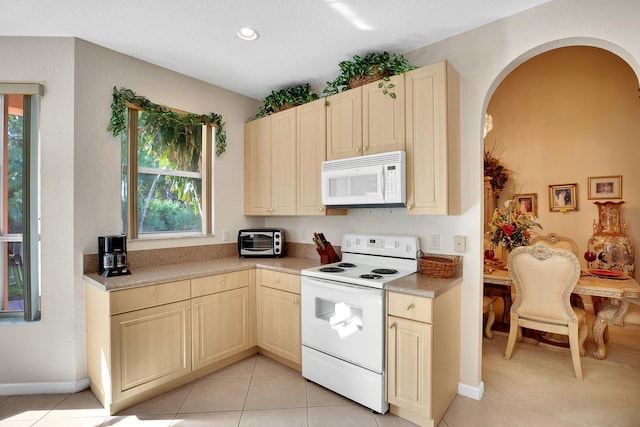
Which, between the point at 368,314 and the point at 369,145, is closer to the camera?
the point at 368,314

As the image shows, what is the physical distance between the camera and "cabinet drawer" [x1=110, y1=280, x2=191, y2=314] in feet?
7.02

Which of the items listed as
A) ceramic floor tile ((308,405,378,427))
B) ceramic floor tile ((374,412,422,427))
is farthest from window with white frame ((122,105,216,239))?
ceramic floor tile ((374,412,422,427))

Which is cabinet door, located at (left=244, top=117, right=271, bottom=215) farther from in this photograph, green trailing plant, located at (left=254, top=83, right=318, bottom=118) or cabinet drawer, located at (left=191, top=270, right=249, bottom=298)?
cabinet drawer, located at (left=191, top=270, right=249, bottom=298)

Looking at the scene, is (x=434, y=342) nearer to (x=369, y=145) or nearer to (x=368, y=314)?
(x=368, y=314)

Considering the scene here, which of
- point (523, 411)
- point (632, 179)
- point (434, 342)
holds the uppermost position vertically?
point (632, 179)

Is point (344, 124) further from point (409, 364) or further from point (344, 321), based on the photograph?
point (409, 364)

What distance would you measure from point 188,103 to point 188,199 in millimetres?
928

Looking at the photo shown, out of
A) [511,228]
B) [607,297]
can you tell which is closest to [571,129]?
[511,228]

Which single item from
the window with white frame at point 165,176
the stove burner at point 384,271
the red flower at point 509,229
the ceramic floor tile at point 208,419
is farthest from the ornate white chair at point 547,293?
the window with white frame at point 165,176

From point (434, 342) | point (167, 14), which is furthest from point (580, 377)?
point (167, 14)

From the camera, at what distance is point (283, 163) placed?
3207 millimetres

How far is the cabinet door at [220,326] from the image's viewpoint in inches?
102

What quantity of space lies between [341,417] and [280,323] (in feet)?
3.03

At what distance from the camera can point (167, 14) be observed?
2139 millimetres
